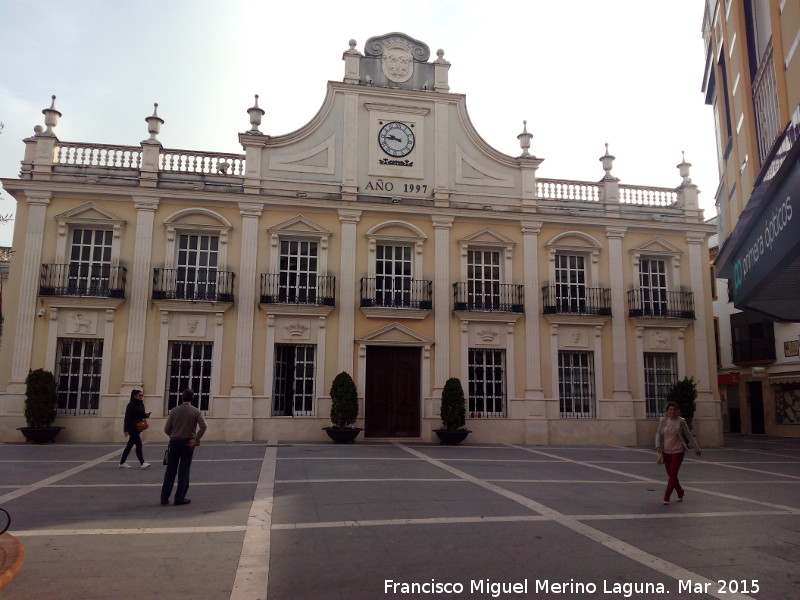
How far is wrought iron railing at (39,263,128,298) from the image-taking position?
17.7 meters

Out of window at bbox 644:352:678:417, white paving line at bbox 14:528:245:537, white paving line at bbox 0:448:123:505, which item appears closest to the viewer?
white paving line at bbox 14:528:245:537

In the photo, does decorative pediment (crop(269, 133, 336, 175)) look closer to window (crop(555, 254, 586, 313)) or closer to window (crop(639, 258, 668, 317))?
window (crop(555, 254, 586, 313))

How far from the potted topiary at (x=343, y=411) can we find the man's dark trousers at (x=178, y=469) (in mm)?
8930

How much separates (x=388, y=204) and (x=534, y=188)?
17.0 ft

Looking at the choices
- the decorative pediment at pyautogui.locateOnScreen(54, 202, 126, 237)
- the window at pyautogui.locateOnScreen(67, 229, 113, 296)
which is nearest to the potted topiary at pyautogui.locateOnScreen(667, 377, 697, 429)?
the window at pyautogui.locateOnScreen(67, 229, 113, 296)

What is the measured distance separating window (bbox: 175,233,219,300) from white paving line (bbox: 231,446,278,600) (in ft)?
32.7

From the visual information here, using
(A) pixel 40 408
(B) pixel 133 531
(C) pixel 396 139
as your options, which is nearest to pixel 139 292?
(A) pixel 40 408

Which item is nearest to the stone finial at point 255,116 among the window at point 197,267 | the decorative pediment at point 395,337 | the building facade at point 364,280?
the building facade at point 364,280

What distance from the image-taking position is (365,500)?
8922 mm

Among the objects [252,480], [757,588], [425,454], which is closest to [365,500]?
[252,480]

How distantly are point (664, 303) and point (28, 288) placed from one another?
20.3 metres

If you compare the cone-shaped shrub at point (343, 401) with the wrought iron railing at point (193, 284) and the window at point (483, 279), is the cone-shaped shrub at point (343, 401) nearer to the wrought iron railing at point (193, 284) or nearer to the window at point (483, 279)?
the wrought iron railing at point (193, 284)

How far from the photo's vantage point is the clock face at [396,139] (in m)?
20.2

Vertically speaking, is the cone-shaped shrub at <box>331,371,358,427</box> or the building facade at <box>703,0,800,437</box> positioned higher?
the building facade at <box>703,0,800,437</box>
